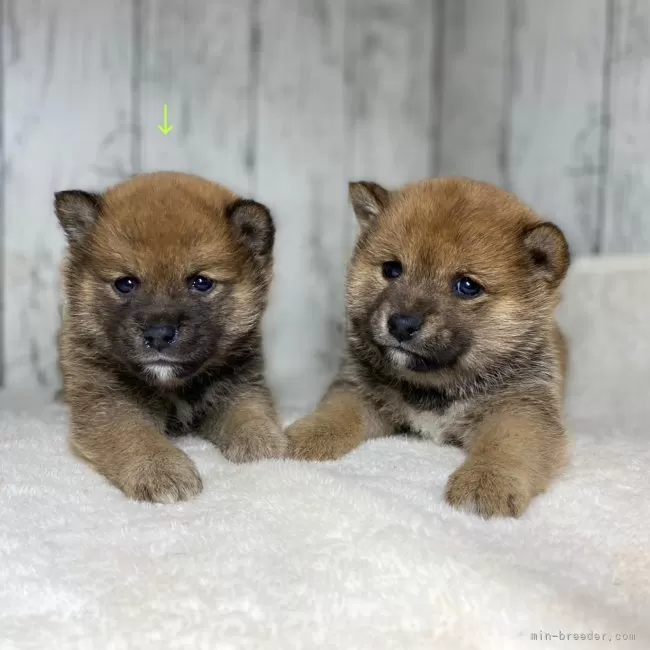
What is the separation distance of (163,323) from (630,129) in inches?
73.6

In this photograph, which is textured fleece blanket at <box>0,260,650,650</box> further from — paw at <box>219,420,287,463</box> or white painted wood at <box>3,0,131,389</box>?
white painted wood at <box>3,0,131,389</box>

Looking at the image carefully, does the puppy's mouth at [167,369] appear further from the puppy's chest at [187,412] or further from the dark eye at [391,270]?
the dark eye at [391,270]

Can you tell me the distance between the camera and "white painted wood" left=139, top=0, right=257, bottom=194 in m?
2.83

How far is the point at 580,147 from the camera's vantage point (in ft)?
9.11

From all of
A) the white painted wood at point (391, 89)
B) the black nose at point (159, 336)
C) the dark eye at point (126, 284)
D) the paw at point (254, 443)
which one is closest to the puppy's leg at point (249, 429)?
the paw at point (254, 443)

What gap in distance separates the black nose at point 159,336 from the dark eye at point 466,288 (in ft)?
2.47

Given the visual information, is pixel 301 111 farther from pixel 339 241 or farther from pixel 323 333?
pixel 323 333

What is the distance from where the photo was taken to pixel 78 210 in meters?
2.00

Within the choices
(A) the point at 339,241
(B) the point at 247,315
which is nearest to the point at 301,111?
(A) the point at 339,241

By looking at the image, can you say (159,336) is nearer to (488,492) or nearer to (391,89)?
(488,492)

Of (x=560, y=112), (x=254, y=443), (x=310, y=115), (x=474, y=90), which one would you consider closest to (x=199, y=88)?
(x=310, y=115)

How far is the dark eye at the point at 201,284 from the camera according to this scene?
75.9 inches

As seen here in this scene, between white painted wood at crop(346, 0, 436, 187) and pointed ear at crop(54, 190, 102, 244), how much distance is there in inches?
57.3

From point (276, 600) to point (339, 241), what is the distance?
2185 mm
